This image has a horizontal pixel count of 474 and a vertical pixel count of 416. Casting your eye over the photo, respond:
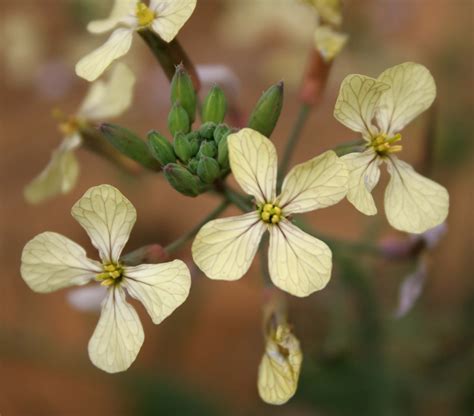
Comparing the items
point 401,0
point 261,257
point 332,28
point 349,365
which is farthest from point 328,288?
point 401,0

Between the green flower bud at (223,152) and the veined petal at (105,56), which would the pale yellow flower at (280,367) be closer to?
the green flower bud at (223,152)

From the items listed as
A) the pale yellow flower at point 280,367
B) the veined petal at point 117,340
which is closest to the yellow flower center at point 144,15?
the veined petal at point 117,340

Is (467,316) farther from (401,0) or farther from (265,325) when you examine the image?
(401,0)

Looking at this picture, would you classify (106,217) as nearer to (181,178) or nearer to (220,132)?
(181,178)

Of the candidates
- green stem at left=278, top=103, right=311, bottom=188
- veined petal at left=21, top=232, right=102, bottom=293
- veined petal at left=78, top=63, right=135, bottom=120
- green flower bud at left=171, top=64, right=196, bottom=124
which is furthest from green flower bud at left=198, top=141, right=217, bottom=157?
veined petal at left=78, top=63, right=135, bottom=120

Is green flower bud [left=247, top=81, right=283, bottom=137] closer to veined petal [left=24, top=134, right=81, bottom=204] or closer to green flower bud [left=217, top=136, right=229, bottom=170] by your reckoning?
green flower bud [left=217, top=136, right=229, bottom=170]
